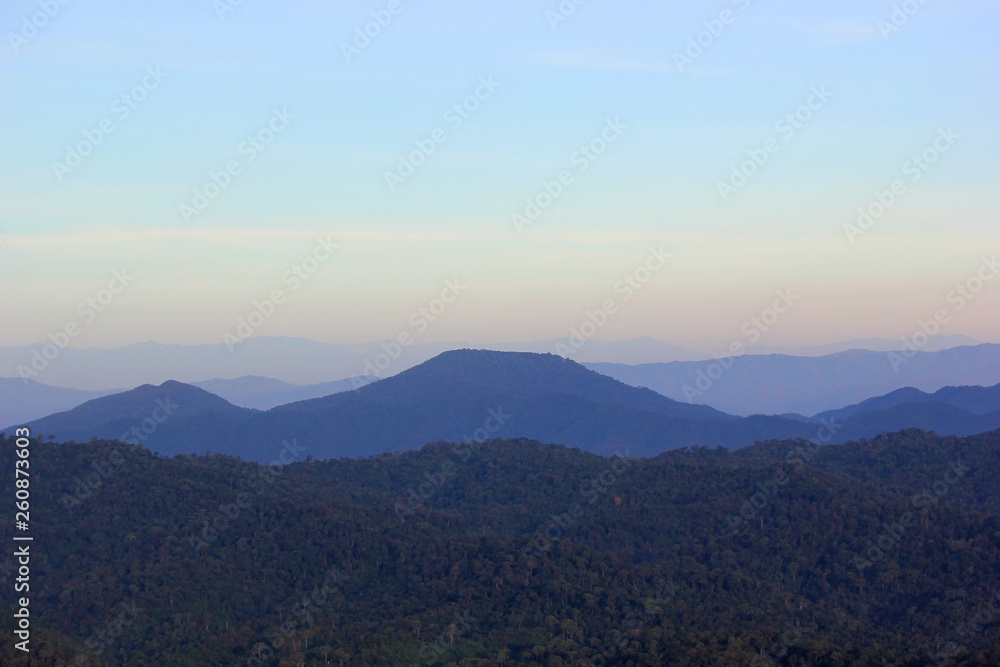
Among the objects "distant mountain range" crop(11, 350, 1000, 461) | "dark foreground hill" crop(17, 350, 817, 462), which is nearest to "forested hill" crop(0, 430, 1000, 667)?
"distant mountain range" crop(11, 350, 1000, 461)

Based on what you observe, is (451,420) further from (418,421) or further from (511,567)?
(511,567)

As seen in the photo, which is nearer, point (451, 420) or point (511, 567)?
point (511, 567)

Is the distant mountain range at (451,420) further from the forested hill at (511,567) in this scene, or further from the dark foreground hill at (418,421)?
the forested hill at (511,567)

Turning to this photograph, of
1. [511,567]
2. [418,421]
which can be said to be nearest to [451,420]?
[418,421]

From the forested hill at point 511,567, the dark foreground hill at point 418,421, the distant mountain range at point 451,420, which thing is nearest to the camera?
the forested hill at point 511,567

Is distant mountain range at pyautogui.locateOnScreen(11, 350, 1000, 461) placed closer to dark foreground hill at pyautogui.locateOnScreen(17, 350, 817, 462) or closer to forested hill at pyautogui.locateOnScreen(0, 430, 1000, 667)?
dark foreground hill at pyautogui.locateOnScreen(17, 350, 817, 462)

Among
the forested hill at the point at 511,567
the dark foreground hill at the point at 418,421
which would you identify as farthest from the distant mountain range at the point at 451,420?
the forested hill at the point at 511,567
